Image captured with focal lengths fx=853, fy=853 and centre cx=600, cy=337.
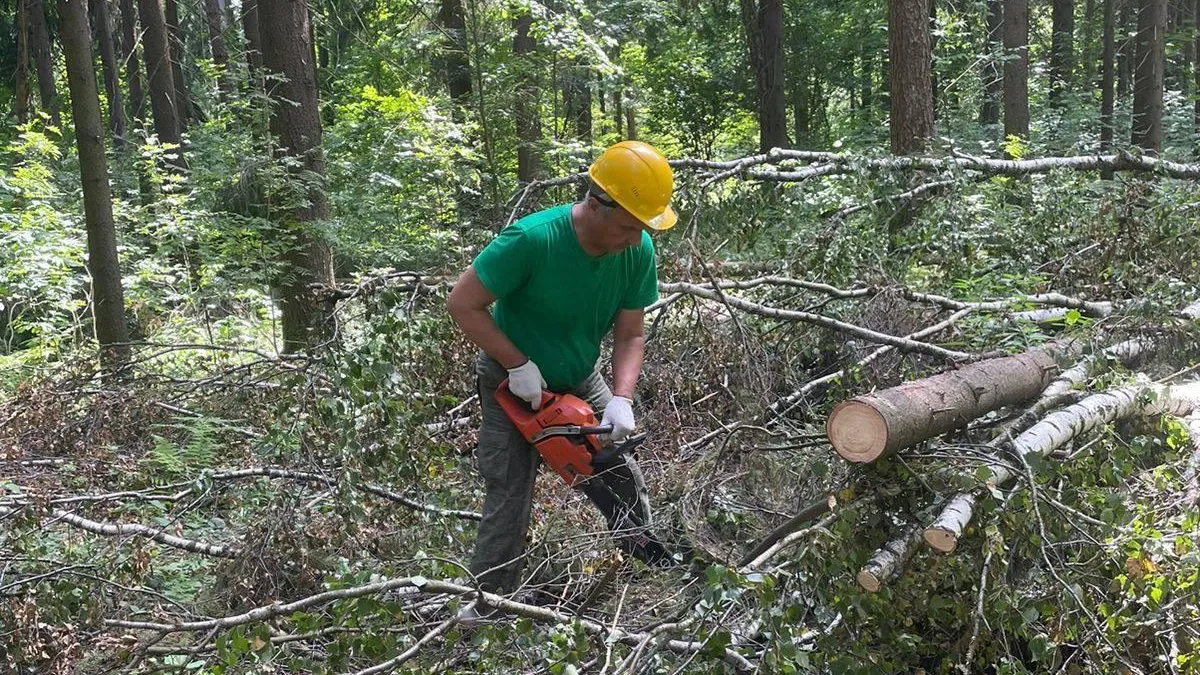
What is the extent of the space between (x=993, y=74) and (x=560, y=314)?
1277cm

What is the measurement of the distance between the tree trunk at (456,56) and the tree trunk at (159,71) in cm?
356

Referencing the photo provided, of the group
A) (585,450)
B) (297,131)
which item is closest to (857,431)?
(585,450)

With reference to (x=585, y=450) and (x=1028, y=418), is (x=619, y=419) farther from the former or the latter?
(x=1028, y=418)

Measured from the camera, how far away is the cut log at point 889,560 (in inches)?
85.9

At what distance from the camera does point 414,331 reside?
378cm

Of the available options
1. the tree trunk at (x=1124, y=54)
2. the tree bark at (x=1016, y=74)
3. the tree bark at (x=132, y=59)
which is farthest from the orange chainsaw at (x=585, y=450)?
the tree trunk at (x=1124, y=54)

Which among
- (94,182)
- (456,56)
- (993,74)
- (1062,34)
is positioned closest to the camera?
(94,182)

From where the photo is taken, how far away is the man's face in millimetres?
2730

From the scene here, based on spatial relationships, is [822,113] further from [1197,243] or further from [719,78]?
[1197,243]

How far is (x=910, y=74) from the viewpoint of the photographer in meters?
6.56

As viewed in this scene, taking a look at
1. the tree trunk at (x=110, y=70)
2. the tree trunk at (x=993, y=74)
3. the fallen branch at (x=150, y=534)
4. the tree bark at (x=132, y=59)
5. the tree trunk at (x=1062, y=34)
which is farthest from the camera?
the tree trunk at (x=1062, y=34)

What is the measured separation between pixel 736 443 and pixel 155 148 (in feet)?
21.9

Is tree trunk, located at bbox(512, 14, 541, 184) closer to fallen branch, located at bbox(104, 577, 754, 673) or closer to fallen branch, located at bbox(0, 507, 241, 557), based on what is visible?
fallen branch, located at bbox(0, 507, 241, 557)

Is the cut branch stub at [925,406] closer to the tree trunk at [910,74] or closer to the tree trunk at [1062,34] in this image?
the tree trunk at [910,74]
